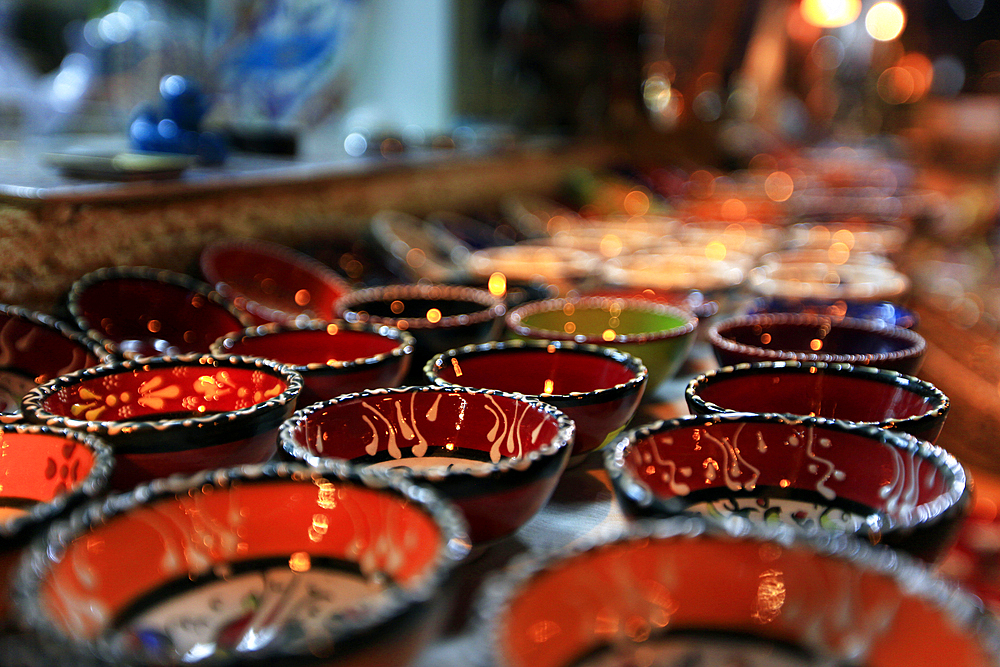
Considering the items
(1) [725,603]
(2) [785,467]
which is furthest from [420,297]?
(1) [725,603]

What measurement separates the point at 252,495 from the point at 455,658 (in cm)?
15

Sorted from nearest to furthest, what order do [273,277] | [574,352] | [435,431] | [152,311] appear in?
[435,431] → [574,352] → [152,311] → [273,277]

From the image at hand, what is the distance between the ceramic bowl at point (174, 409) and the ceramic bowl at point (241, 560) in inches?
3.8

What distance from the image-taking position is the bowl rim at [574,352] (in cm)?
68

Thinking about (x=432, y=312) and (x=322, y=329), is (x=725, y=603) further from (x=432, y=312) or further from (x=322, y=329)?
(x=432, y=312)

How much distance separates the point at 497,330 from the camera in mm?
1041

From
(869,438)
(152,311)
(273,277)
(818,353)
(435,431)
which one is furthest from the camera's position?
(273,277)

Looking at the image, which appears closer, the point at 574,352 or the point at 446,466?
the point at 446,466

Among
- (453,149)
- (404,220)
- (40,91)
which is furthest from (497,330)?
(40,91)

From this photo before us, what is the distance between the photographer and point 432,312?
3.89 feet

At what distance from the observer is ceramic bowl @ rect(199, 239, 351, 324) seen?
1.32 metres

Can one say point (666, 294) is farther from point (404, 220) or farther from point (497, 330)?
point (404, 220)

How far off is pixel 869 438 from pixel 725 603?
0.69ft

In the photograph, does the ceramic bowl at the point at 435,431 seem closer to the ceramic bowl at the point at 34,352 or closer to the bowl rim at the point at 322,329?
the bowl rim at the point at 322,329
